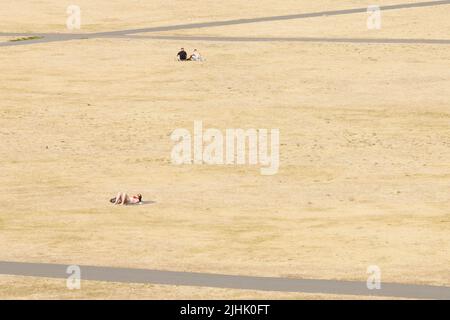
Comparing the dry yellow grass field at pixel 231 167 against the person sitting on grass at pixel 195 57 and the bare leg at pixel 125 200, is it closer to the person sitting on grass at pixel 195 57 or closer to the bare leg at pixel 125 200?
the bare leg at pixel 125 200

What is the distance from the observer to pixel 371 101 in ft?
178

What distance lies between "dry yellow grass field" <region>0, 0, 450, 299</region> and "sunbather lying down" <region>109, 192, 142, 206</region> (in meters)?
0.40

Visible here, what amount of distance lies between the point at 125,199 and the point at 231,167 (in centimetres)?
584

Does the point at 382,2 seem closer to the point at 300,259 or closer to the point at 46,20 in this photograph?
the point at 46,20

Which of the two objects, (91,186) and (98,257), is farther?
(91,186)

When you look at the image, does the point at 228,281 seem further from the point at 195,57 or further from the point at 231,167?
the point at 195,57

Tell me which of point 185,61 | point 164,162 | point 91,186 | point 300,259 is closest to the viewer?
point 300,259

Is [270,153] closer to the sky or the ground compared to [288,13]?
closer to the ground

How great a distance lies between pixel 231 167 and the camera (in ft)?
140

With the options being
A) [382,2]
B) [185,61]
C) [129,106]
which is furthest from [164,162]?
[382,2]

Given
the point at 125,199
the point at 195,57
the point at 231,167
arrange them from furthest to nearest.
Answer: the point at 195,57
the point at 231,167
the point at 125,199

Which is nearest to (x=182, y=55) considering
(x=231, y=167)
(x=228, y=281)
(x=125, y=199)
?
(x=231, y=167)

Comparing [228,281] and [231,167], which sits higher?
[231,167]

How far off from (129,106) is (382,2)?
36.4 metres
